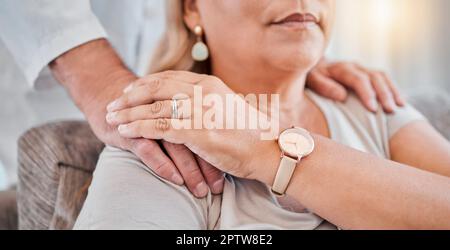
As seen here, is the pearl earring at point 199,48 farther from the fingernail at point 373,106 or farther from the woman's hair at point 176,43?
the fingernail at point 373,106

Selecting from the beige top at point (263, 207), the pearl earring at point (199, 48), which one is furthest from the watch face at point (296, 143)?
the pearl earring at point (199, 48)

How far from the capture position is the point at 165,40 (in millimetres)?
1312

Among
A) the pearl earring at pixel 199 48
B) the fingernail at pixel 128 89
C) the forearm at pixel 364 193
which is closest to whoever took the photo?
the forearm at pixel 364 193

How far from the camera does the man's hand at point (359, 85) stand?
1.33 m

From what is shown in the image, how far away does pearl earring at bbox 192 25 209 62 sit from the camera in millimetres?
1245

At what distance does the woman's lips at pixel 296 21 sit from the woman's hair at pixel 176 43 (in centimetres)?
26

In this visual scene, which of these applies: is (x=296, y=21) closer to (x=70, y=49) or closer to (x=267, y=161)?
(x=267, y=161)

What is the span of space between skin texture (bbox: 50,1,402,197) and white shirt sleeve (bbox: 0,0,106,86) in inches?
0.9

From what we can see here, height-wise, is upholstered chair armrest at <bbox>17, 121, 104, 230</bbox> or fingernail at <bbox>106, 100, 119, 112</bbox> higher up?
fingernail at <bbox>106, 100, 119, 112</bbox>

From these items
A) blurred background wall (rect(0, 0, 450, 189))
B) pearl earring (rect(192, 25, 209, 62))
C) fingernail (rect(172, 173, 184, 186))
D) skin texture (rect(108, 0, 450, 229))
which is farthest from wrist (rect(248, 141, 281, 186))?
blurred background wall (rect(0, 0, 450, 189))

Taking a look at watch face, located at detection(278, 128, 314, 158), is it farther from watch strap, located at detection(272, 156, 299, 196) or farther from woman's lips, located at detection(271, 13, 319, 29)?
woman's lips, located at detection(271, 13, 319, 29)

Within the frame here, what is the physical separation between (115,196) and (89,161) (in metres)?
0.39

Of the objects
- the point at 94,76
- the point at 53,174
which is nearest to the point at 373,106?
the point at 94,76
